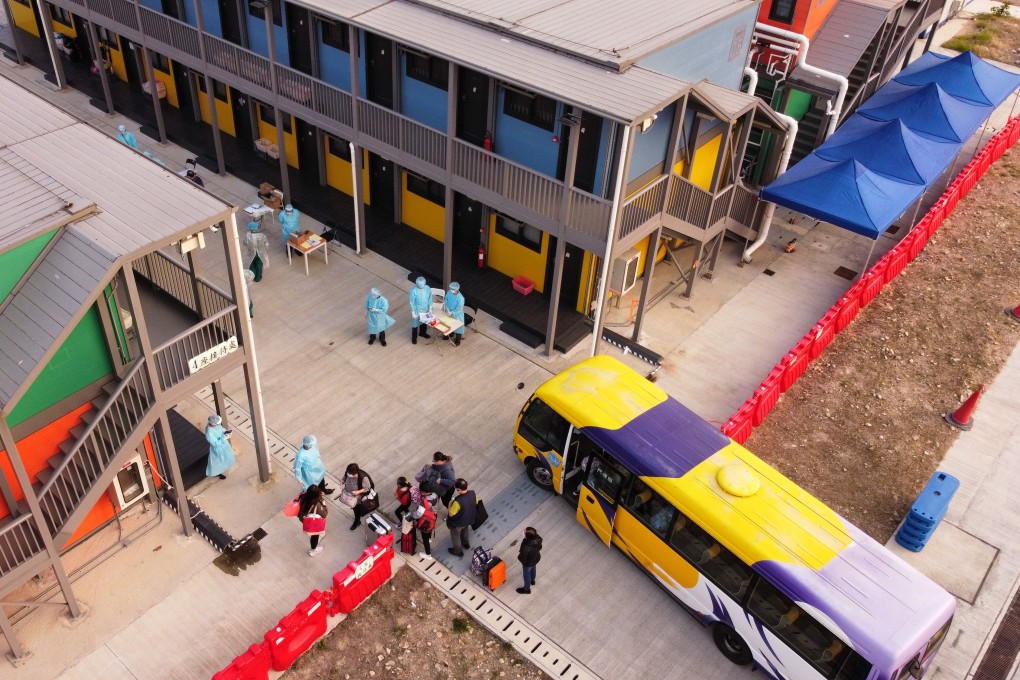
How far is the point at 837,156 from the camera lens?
2062 centimetres

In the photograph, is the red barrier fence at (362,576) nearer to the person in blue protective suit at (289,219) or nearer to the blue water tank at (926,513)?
the blue water tank at (926,513)

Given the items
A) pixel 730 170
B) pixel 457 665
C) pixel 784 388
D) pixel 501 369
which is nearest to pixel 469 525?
pixel 457 665

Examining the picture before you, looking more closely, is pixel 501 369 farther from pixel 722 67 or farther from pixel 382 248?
pixel 722 67

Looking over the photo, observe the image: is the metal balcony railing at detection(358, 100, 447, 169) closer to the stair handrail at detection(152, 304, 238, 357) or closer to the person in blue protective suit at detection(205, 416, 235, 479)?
the stair handrail at detection(152, 304, 238, 357)

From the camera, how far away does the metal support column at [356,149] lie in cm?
1748

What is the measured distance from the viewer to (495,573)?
42.4ft

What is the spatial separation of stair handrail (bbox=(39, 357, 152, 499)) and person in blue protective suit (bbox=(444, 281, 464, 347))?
6.86 metres

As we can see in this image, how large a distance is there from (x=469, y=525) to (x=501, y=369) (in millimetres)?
4718

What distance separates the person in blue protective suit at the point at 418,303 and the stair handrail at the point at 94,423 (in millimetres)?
6361

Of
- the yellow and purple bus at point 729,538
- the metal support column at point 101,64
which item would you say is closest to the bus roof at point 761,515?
the yellow and purple bus at point 729,538

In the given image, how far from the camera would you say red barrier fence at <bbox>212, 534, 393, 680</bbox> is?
11.3 meters

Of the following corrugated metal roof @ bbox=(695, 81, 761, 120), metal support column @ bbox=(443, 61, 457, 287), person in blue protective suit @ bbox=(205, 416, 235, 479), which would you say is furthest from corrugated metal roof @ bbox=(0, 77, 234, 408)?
corrugated metal roof @ bbox=(695, 81, 761, 120)

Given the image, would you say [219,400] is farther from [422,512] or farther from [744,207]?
[744,207]

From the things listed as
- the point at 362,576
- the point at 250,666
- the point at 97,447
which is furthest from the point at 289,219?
the point at 250,666
